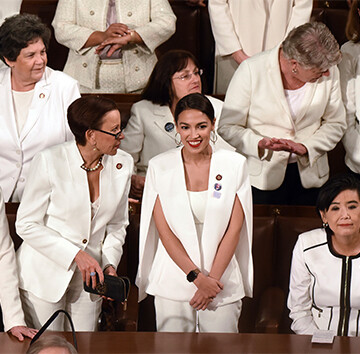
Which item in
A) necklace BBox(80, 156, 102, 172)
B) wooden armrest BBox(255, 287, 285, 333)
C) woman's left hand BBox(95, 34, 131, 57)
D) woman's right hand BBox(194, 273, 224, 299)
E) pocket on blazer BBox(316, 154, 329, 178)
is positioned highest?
woman's left hand BBox(95, 34, 131, 57)

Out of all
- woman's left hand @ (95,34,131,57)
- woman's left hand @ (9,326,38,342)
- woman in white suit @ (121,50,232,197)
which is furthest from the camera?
woman's left hand @ (95,34,131,57)

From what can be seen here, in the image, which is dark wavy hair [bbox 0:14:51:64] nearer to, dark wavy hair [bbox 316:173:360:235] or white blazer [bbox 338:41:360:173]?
dark wavy hair [bbox 316:173:360:235]

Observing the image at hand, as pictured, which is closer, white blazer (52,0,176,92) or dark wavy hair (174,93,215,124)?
dark wavy hair (174,93,215,124)

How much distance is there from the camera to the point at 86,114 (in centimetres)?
321

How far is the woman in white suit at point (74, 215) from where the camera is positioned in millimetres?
3168

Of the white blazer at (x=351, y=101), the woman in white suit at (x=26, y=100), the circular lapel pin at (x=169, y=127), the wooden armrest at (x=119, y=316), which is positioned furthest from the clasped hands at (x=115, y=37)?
the wooden armrest at (x=119, y=316)

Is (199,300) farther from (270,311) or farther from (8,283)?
(8,283)

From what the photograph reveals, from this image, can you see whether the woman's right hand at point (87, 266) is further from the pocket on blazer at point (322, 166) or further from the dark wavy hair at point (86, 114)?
the pocket on blazer at point (322, 166)

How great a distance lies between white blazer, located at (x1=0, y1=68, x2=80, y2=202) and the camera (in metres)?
3.61

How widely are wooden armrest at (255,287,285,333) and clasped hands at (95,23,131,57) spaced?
143 cm

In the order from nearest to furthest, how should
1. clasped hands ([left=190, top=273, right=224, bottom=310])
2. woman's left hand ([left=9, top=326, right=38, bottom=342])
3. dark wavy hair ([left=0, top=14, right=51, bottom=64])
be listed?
woman's left hand ([left=9, top=326, right=38, bottom=342]), clasped hands ([left=190, top=273, right=224, bottom=310]), dark wavy hair ([left=0, top=14, right=51, bottom=64])

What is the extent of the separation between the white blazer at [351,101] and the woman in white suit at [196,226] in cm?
96

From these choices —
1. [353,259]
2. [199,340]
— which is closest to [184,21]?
[353,259]

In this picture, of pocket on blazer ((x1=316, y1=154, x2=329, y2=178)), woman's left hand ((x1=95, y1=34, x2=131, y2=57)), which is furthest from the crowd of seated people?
woman's left hand ((x1=95, y1=34, x2=131, y2=57))
